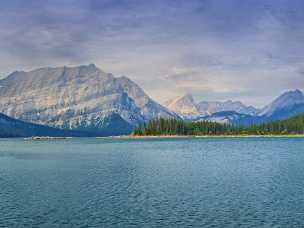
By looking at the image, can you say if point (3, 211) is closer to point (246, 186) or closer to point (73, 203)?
point (73, 203)

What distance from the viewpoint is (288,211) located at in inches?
1993

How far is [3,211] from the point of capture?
173 ft

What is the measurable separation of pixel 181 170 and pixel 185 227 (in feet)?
181

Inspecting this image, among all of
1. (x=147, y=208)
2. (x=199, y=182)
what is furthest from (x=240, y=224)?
(x=199, y=182)

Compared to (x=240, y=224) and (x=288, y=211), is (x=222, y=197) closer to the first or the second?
(x=288, y=211)

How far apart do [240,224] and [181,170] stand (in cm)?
5404

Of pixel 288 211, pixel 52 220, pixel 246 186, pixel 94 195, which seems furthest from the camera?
pixel 246 186

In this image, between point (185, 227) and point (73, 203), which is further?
point (73, 203)

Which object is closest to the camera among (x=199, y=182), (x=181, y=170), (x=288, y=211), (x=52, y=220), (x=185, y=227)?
(x=185, y=227)

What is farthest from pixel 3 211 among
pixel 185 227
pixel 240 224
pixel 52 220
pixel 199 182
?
pixel 199 182

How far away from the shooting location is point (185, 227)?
43469 millimetres

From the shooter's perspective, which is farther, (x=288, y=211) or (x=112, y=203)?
(x=112, y=203)

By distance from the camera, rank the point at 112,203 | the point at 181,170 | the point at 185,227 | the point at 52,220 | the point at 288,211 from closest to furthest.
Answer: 1. the point at 185,227
2. the point at 52,220
3. the point at 288,211
4. the point at 112,203
5. the point at 181,170

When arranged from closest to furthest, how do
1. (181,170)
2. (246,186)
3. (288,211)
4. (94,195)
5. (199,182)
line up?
(288,211), (94,195), (246,186), (199,182), (181,170)
